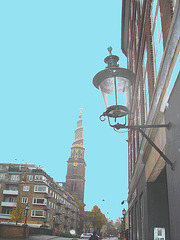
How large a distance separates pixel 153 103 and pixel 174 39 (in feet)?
7.32

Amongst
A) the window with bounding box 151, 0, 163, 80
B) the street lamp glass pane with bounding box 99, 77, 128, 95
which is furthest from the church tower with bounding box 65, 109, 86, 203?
the street lamp glass pane with bounding box 99, 77, 128, 95

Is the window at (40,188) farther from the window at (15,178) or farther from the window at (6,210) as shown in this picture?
the window at (6,210)

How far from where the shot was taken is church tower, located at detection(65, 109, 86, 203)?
128 m

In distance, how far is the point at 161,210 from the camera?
311 inches

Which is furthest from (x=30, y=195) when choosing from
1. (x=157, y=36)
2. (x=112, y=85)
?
(x=112, y=85)

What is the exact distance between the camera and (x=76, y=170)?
131 metres

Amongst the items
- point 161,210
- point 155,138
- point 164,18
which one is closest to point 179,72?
point 164,18

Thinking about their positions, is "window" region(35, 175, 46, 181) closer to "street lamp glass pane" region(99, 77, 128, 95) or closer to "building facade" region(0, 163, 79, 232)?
"building facade" region(0, 163, 79, 232)

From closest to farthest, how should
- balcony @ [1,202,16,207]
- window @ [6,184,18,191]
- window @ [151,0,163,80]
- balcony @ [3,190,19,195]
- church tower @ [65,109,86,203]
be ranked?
window @ [151,0,163,80], balcony @ [1,202,16,207], balcony @ [3,190,19,195], window @ [6,184,18,191], church tower @ [65,109,86,203]

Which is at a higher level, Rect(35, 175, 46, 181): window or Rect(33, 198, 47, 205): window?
Rect(35, 175, 46, 181): window

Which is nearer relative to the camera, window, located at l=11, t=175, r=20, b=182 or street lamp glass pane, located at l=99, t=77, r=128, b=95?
street lamp glass pane, located at l=99, t=77, r=128, b=95

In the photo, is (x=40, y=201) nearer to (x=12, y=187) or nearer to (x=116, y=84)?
(x=12, y=187)

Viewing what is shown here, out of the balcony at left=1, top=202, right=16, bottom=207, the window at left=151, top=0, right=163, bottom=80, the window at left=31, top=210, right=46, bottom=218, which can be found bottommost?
the window at left=31, top=210, right=46, bottom=218

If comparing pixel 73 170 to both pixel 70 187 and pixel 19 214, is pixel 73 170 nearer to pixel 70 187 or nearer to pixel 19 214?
pixel 70 187
